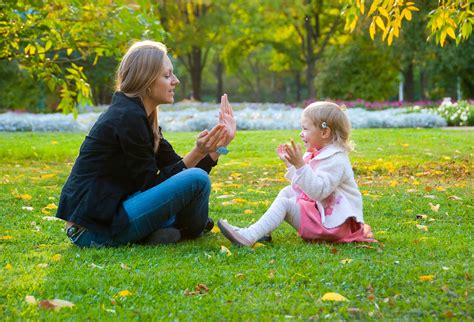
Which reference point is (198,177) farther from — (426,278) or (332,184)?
(426,278)

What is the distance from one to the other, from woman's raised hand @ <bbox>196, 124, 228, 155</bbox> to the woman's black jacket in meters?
0.34

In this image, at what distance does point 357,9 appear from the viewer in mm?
5164

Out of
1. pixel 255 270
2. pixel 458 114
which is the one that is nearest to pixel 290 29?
pixel 458 114

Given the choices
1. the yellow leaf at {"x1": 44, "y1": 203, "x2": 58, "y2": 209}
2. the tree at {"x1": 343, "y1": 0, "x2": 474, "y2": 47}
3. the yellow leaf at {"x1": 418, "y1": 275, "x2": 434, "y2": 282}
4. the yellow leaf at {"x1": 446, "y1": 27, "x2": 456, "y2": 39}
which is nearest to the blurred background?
the yellow leaf at {"x1": 44, "y1": 203, "x2": 58, "y2": 209}

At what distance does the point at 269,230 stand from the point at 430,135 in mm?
9839

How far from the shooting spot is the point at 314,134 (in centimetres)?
447

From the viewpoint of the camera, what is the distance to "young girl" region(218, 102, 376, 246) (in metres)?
4.29

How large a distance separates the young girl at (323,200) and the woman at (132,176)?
1.18 feet

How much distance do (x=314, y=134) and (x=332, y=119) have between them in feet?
0.46

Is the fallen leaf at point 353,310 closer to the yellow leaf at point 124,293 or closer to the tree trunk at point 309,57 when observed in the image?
the yellow leaf at point 124,293

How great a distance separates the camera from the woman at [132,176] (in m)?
4.20

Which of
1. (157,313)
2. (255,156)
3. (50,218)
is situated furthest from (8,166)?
(157,313)

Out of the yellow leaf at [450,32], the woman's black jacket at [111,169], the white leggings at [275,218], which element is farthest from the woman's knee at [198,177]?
the yellow leaf at [450,32]

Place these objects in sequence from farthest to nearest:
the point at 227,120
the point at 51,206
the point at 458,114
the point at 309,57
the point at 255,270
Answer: the point at 309,57 → the point at 458,114 → the point at 51,206 → the point at 227,120 → the point at 255,270
